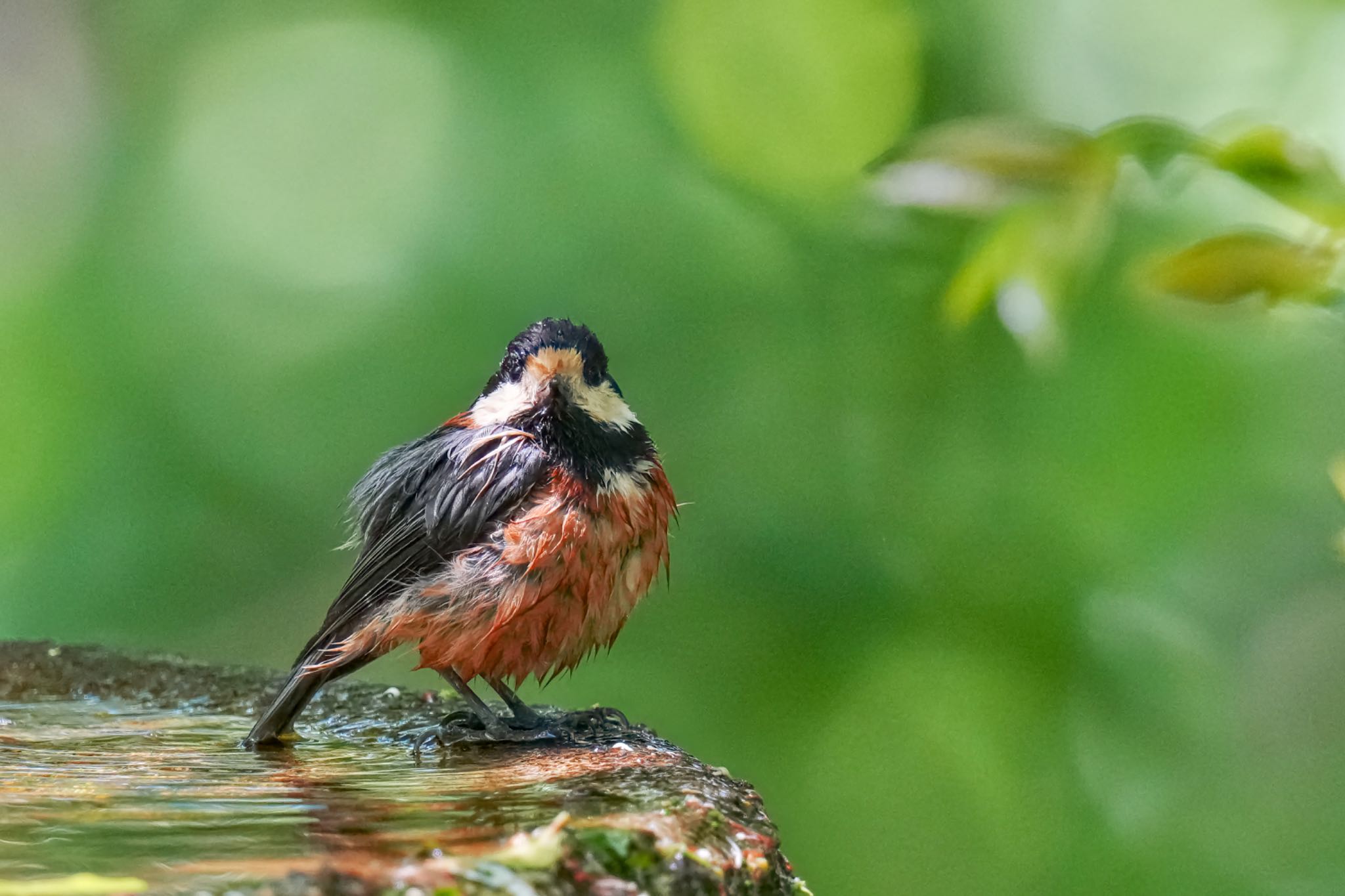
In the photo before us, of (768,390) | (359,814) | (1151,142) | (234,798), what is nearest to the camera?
(1151,142)

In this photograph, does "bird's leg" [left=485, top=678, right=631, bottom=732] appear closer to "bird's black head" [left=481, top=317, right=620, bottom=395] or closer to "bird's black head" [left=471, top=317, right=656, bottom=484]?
"bird's black head" [left=471, top=317, right=656, bottom=484]

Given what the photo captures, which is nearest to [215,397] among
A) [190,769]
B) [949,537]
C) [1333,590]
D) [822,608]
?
[822,608]

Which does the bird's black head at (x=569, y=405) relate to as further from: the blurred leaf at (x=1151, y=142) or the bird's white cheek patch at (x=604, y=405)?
the blurred leaf at (x=1151, y=142)

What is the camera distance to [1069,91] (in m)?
5.08

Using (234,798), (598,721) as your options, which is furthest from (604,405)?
(234,798)

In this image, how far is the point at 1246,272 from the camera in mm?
856

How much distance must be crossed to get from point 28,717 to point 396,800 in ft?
4.41

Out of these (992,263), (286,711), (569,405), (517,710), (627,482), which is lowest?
(286,711)

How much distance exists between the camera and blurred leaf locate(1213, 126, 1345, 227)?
0.80 meters

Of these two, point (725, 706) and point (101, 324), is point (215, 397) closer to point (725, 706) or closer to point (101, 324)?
point (101, 324)

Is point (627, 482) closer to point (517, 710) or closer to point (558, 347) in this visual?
point (558, 347)

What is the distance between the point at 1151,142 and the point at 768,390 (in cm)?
456

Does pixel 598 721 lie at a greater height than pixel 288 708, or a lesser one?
greater

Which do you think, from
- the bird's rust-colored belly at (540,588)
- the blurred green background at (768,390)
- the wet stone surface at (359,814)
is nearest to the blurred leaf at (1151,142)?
the wet stone surface at (359,814)
